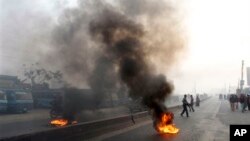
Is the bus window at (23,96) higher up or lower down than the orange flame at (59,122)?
higher up

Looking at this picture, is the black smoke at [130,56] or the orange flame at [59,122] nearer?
the black smoke at [130,56]

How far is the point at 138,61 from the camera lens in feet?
68.4

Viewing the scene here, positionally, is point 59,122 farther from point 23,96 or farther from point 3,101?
point 23,96

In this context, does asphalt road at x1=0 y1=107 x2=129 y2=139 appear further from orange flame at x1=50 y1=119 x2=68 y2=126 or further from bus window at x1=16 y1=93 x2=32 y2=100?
bus window at x1=16 y1=93 x2=32 y2=100

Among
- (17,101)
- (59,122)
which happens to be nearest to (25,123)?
(59,122)

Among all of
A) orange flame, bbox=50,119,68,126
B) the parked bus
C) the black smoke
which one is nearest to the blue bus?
the parked bus

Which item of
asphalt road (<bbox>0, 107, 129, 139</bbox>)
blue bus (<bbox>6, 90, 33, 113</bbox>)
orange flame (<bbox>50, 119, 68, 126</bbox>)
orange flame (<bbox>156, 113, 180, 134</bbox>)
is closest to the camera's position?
orange flame (<bbox>156, 113, 180, 134</bbox>)

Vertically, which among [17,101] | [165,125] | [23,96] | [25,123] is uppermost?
[23,96]

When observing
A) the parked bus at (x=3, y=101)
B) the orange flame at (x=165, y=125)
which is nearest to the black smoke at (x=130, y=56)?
the orange flame at (x=165, y=125)

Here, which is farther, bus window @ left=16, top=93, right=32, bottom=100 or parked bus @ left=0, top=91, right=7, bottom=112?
bus window @ left=16, top=93, right=32, bottom=100

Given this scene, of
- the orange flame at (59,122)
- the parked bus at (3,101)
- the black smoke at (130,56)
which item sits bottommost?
the orange flame at (59,122)

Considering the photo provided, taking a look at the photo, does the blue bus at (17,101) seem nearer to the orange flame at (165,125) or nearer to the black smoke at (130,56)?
the black smoke at (130,56)

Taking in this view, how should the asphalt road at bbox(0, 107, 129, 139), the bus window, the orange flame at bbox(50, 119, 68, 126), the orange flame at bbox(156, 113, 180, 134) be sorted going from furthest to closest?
1. the bus window
2. the orange flame at bbox(50, 119, 68, 126)
3. the asphalt road at bbox(0, 107, 129, 139)
4. the orange flame at bbox(156, 113, 180, 134)

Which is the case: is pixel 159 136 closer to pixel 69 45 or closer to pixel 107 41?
pixel 107 41
